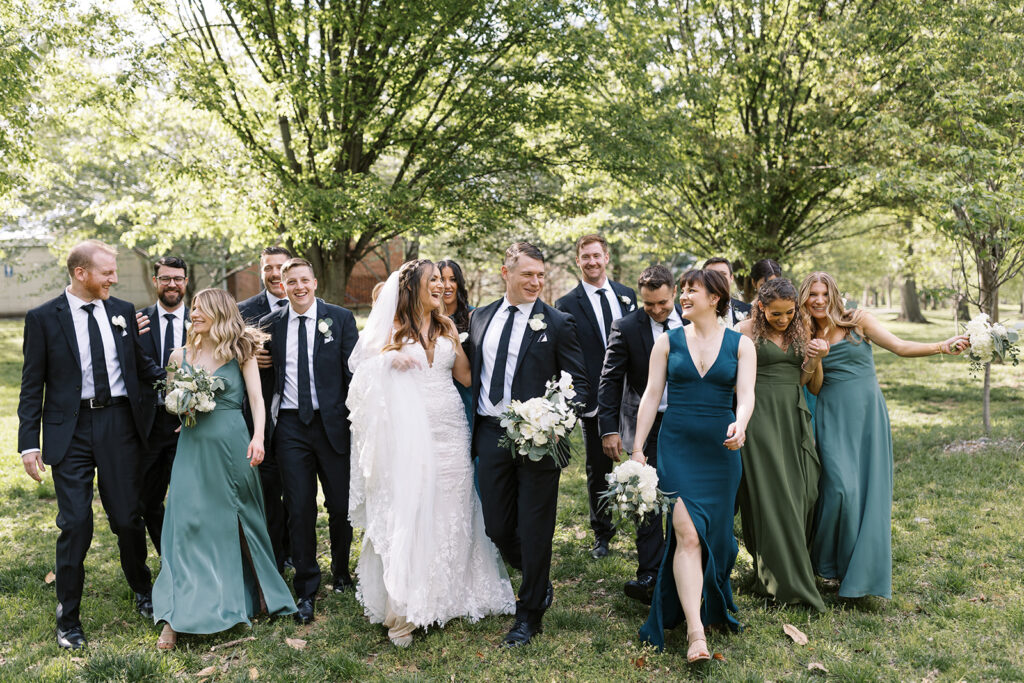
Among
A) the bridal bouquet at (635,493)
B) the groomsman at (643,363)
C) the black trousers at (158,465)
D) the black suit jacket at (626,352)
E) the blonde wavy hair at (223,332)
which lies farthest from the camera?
the black trousers at (158,465)

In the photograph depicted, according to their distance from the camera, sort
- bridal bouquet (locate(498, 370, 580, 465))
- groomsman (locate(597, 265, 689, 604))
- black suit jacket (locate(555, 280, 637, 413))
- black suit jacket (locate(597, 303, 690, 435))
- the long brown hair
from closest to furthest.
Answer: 1. bridal bouquet (locate(498, 370, 580, 465))
2. the long brown hair
3. groomsman (locate(597, 265, 689, 604))
4. black suit jacket (locate(597, 303, 690, 435))
5. black suit jacket (locate(555, 280, 637, 413))

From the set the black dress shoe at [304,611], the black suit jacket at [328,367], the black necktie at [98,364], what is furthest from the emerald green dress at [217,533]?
the black necktie at [98,364]

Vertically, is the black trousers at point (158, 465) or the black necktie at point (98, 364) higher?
the black necktie at point (98, 364)

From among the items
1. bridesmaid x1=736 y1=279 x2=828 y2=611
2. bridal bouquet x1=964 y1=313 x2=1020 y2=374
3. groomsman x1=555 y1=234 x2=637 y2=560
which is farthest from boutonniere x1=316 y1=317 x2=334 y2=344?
bridal bouquet x1=964 y1=313 x2=1020 y2=374

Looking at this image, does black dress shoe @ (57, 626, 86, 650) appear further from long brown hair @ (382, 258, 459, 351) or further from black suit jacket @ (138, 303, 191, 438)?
long brown hair @ (382, 258, 459, 351)

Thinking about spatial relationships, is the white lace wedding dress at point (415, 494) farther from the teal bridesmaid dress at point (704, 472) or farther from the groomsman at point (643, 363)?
the teal bridesmaid dress at point (704, 472)

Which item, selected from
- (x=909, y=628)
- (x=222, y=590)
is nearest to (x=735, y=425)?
(x=909, y=628)

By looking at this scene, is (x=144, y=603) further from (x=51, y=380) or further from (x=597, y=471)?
(x=597, y=471)

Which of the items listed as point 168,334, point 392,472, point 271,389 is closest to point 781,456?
point 392,472

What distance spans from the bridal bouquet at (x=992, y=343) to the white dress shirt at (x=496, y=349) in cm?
303

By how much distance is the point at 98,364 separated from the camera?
5016 millimetres

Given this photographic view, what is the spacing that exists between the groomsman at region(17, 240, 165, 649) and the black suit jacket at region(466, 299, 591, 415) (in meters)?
2.42

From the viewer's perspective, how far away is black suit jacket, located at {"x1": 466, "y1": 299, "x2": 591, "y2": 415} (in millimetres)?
4855

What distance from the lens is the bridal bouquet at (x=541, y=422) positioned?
14.4 feet
